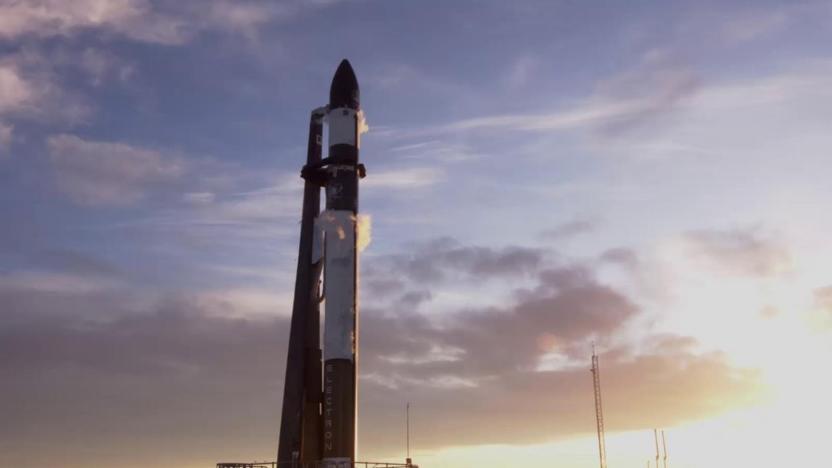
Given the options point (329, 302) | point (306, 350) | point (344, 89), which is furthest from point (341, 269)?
point (344, 89)

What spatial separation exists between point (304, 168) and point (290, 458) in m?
18.7

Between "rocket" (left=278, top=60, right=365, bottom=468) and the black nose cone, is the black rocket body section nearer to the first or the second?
"rocket" (left=278, top=60, right=365, bottom=468)

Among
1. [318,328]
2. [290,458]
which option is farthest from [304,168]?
[290,458]

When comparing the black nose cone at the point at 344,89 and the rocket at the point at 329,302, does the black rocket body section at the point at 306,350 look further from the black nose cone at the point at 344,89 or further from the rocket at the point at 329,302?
the black nose cone at the point at 344,89

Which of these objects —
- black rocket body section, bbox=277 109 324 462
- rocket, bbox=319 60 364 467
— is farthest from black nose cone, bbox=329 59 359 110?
black rocket body section, bbox=277 109 324 462

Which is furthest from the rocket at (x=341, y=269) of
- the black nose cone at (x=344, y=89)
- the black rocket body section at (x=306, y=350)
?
the black rocket body section at (x=306, y=350)

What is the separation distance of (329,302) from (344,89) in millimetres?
14507

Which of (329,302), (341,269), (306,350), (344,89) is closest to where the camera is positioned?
(329,302)

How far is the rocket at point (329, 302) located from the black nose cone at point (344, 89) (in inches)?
2.6

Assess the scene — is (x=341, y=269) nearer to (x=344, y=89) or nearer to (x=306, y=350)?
(x=306, y=350)

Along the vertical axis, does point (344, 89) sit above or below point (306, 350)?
above

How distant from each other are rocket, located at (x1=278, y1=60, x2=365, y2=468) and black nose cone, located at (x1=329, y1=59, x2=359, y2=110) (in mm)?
67

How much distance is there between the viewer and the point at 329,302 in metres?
50.7

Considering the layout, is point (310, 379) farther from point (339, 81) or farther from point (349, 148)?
point (339, 81)
